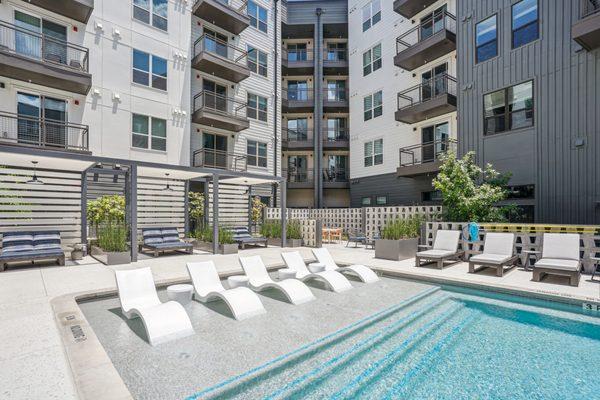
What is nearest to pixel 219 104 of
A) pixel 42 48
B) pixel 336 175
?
pixel 42 48

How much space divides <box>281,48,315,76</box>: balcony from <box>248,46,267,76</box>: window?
140 inches

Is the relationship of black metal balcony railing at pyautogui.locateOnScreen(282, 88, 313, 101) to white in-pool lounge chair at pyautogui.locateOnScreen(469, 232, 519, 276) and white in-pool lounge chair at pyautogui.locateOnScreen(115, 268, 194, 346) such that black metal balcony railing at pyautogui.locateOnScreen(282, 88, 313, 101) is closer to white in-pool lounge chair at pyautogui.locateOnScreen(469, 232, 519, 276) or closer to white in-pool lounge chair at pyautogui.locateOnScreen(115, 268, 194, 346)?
white in-pool lounge chair at pyautogui.locateOnScreen(469, 232, 519, 276)

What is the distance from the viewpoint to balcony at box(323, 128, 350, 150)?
22859mm

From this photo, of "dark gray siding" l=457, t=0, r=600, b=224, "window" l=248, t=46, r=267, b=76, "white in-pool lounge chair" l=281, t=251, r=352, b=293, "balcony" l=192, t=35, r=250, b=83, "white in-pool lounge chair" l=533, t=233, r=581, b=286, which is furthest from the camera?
"window" l=248, t=46, r=267, b=76

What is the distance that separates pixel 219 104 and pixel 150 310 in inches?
587

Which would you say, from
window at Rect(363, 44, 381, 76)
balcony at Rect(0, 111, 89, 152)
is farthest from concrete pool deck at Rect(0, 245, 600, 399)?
window at Rect(363, 44, 381, 76)

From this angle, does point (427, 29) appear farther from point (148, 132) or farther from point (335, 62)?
point (148, 132)

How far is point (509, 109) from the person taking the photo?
11906 mm

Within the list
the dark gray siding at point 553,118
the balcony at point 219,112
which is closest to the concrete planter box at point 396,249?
the dark gray siding at point 553,118

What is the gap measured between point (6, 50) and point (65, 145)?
3.44 meters

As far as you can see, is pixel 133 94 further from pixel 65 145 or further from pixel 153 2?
pixel 153 2

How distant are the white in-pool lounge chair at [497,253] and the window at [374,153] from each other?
446 inches

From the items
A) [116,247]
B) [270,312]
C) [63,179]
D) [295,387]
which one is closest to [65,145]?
[63,179]

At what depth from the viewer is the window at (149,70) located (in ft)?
47.7
